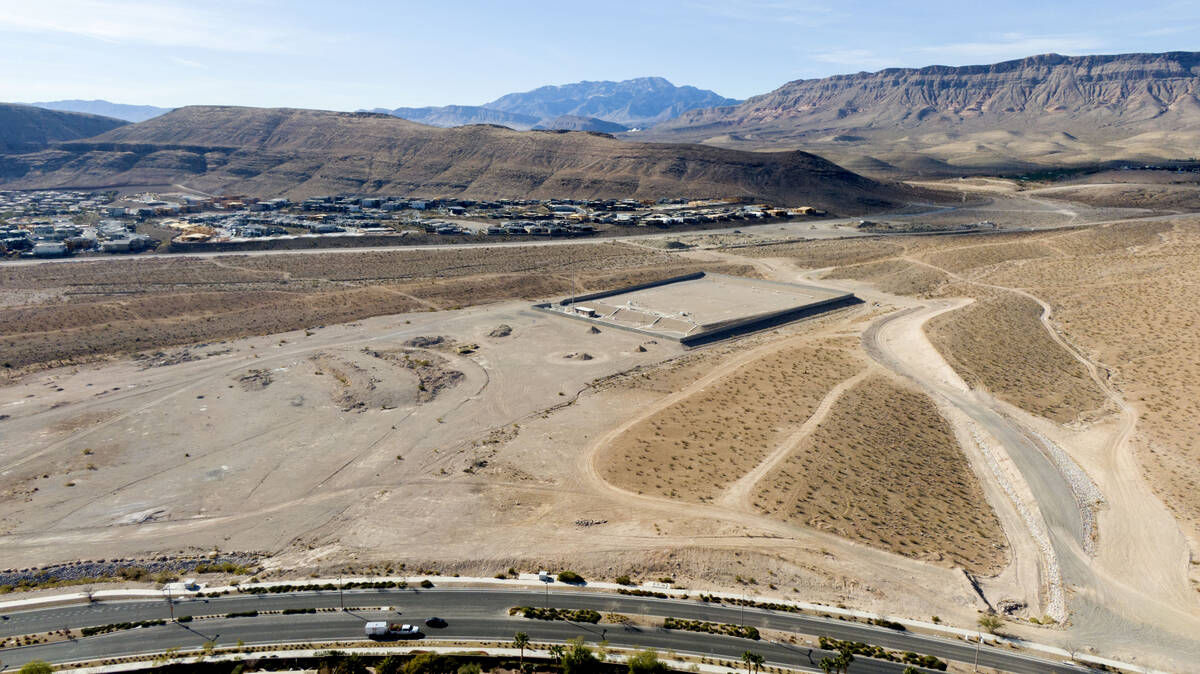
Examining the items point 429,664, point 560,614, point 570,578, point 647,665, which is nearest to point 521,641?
point 560,614

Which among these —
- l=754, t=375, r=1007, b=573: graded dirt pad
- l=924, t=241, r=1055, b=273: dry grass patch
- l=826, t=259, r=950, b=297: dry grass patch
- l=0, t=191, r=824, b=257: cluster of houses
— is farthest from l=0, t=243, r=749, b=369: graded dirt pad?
l=754, t=375, r=1007, b=573: graded dirt pad

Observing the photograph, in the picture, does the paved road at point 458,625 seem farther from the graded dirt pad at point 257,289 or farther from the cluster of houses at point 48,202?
the cluster of houses at point 48,202

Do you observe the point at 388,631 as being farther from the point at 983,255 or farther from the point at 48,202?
the point at 48,202

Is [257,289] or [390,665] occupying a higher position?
[257,289]

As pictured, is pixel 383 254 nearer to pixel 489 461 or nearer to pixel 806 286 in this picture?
pixel 806 286

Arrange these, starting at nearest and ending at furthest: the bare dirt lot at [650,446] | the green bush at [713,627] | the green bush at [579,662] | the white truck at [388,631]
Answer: the green bush at [579,662] → the white truck at [388,631] → the green bush at [713,627] → the bare dirt lot at [650,446]

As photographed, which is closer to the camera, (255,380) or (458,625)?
(458,625)

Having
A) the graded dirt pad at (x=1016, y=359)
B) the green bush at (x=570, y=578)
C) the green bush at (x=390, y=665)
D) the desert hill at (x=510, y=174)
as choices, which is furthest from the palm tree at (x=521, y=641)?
the desert hill at (x=510, y=174)
